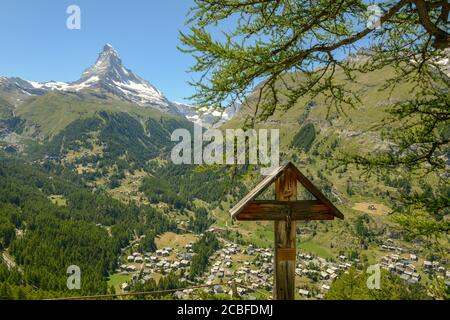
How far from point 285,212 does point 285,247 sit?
65 cm

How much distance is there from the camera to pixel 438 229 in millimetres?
10312

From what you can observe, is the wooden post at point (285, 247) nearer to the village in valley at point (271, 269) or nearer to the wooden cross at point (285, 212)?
the wooden cross at point (285, 212)

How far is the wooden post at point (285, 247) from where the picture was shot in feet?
20.4

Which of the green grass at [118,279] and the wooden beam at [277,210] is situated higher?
the wooden beam at [277,210]

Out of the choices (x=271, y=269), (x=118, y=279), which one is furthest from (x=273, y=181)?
(x=118, y=279)

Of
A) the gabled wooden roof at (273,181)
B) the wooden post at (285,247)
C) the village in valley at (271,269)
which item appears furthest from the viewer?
the village in valley at (271,269)

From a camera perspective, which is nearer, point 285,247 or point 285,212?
point 285,247

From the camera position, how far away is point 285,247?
637 centimetres

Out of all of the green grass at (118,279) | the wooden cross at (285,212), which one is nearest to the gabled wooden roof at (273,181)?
the wooden cross at (285,212)

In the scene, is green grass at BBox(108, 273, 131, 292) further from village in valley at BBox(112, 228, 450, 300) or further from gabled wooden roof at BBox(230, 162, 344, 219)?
gabled wooden roof at BBox(230, 162, 344, 219)

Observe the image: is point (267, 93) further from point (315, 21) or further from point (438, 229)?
point (438, 229)

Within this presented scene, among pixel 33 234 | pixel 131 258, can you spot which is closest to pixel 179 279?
pixel 131 258

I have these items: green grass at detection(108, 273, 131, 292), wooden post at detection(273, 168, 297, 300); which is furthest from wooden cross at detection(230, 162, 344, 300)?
green grass at detection(108, 273, 131, 292)

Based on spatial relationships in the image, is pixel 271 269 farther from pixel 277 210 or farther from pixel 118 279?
pixel 277 210
